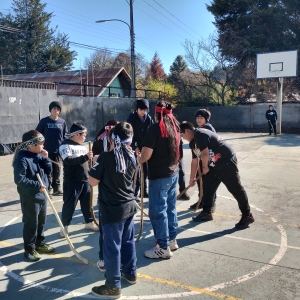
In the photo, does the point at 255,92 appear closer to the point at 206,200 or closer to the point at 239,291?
the point at 206,200

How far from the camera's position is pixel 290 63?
18.5 m

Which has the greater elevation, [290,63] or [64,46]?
[64,46]

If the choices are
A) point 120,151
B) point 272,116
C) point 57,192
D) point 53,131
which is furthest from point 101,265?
point 272,116

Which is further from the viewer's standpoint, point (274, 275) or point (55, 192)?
point (55, 192)

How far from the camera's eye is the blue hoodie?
3.61m

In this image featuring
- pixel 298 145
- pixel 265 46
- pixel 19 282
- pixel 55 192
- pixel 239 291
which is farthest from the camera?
pixel 265 46

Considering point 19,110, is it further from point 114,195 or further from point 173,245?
point 114,195

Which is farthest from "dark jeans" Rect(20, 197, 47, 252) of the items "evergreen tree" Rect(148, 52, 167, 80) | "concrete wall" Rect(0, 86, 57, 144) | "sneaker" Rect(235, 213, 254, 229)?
"evergreen tree" Rect(148, 52, 167, 80)

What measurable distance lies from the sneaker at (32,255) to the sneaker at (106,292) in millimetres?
1070

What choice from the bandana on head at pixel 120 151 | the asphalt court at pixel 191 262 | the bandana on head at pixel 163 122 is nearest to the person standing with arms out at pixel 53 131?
the asphalt court at pixel 191 262

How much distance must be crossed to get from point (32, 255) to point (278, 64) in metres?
18.6

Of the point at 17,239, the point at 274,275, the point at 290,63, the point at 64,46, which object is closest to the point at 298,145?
the point at 290,63

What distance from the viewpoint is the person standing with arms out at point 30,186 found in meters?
3.65

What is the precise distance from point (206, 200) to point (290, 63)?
53.5 feet
